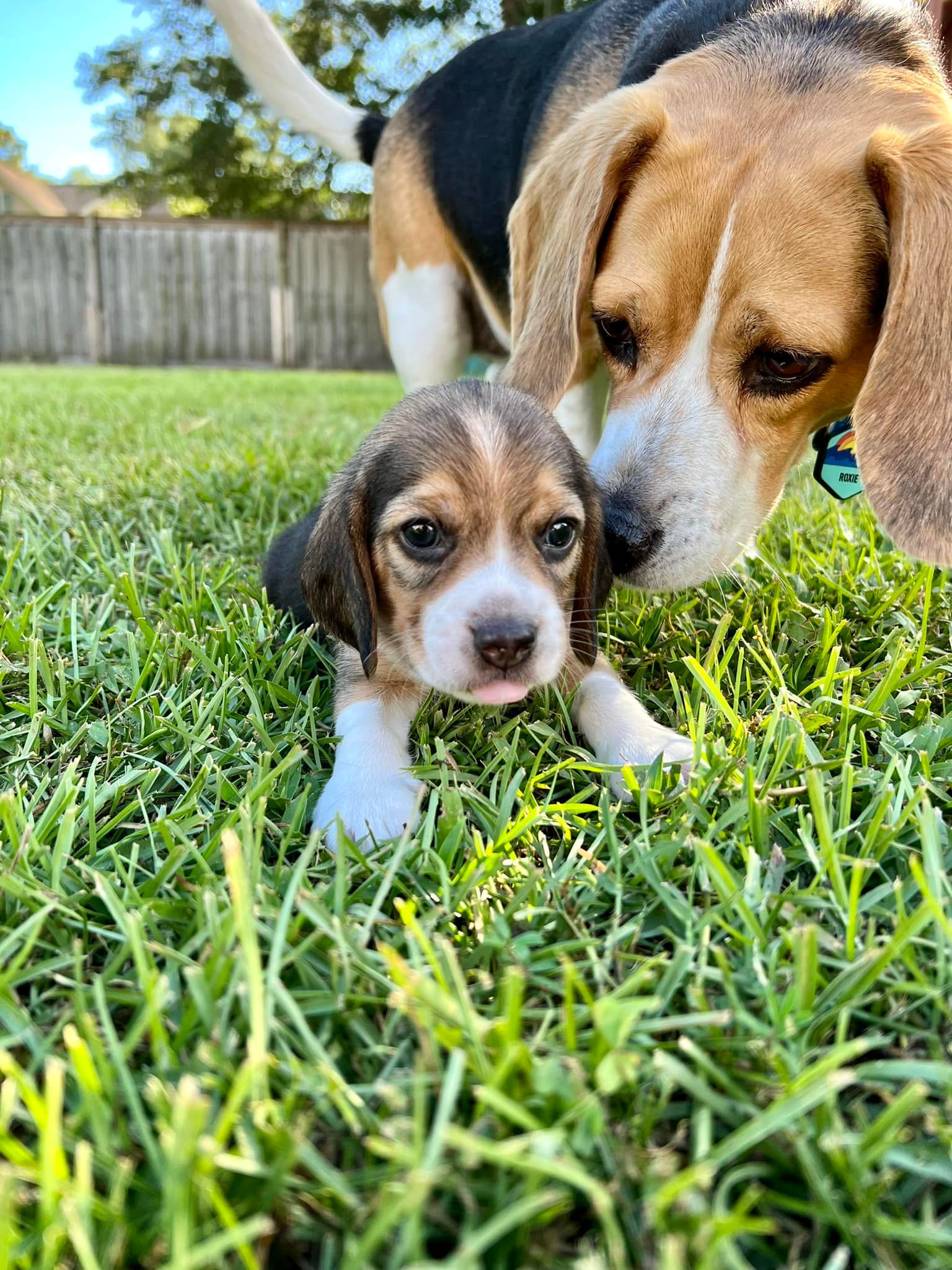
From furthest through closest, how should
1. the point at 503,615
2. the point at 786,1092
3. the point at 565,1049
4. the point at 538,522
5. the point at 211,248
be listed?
the point at 211,248
the point at 538,522
the point at 503,615
the point at 565,1049
the point at 786,1092

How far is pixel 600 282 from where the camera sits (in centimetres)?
302

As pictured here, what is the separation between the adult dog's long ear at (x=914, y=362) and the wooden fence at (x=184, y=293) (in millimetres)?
19342

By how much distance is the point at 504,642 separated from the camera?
88.0 inches

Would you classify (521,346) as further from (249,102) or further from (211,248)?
(249,102)

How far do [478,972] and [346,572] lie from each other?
1.32 meters

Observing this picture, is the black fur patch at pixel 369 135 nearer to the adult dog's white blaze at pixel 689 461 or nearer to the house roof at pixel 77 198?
the adult dog's white blaze at pixel 689 461

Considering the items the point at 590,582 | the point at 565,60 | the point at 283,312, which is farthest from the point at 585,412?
the point at 283,312

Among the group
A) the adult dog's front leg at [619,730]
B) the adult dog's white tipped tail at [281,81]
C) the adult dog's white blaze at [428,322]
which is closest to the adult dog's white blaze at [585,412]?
the adult dog's white blaze at [428,322]

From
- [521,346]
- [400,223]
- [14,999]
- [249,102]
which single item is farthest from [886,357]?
[249,102]

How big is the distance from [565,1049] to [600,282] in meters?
2.37

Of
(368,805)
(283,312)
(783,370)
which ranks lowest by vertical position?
(283,312)

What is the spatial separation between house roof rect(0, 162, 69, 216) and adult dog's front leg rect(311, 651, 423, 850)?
31844 mm

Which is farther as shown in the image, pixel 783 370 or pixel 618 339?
pixel 618 339

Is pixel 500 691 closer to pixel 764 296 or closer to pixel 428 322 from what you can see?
pixel 764 296
